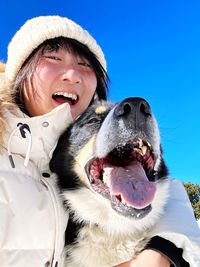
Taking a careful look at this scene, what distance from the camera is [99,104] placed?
286 centimetres

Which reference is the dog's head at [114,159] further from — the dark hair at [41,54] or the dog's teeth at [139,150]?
the dark hair at [41,54]

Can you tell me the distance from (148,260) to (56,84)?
168 centimetres

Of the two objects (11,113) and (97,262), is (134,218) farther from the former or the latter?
(11,113)

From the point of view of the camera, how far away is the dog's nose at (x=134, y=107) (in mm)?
2039

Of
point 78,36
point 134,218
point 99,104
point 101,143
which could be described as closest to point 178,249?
point 134,218

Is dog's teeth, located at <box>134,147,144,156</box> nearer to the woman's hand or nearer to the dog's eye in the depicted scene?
the dog's eye

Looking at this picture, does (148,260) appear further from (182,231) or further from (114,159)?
(114,159)

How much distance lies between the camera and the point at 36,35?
2707 mm

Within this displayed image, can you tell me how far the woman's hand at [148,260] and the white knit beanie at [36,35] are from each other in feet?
6.01

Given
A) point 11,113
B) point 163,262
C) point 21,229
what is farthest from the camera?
point 11,113

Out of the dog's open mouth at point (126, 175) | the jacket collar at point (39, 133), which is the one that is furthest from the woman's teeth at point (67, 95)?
the dog's open mouth at point (126, 175)

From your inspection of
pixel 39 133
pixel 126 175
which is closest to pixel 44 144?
pixel 39 133

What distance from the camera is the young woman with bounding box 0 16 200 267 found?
180cm

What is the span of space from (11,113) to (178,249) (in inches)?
62.9
